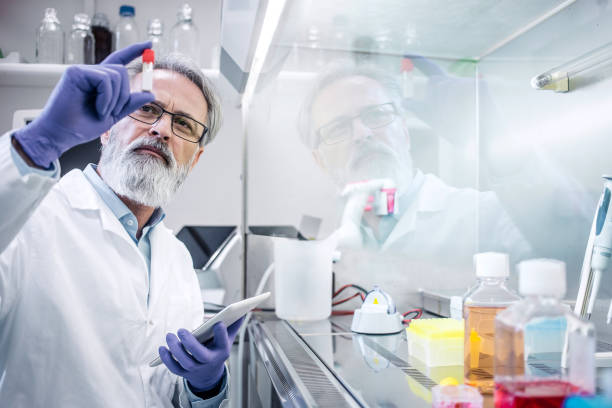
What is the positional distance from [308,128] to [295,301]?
0.57m

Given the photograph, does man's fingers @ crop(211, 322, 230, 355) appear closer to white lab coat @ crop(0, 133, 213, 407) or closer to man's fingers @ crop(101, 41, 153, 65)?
white lab coat @ crop(0, 133, 213, 407)

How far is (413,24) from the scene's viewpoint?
1.25m

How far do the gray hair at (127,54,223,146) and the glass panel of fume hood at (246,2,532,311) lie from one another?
20cm

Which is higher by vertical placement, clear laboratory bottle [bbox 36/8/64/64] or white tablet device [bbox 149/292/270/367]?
clear laboratory bottle [bbox 36/8/64/64]

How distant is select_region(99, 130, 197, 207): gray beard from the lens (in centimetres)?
118

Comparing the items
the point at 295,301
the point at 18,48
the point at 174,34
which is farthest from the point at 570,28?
the point at 18,48

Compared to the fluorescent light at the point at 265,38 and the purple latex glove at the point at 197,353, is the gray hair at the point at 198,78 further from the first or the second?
the purple latex glove at the point at 197,353

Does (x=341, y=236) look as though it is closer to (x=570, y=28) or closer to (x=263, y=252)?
(x=263, y=252)

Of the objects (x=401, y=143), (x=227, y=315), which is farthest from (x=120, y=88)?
(x=401, y=143)

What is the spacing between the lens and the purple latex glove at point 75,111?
631 millimetres

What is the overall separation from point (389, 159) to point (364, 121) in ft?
0.47

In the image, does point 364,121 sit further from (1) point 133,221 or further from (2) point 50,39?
(2) point 50,39

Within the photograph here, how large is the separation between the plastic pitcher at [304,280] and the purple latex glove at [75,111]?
2.40 ft

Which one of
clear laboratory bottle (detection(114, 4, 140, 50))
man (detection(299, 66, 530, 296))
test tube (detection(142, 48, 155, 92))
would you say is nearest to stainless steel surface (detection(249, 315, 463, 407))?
man (detection(299, 66, 530, 296))
